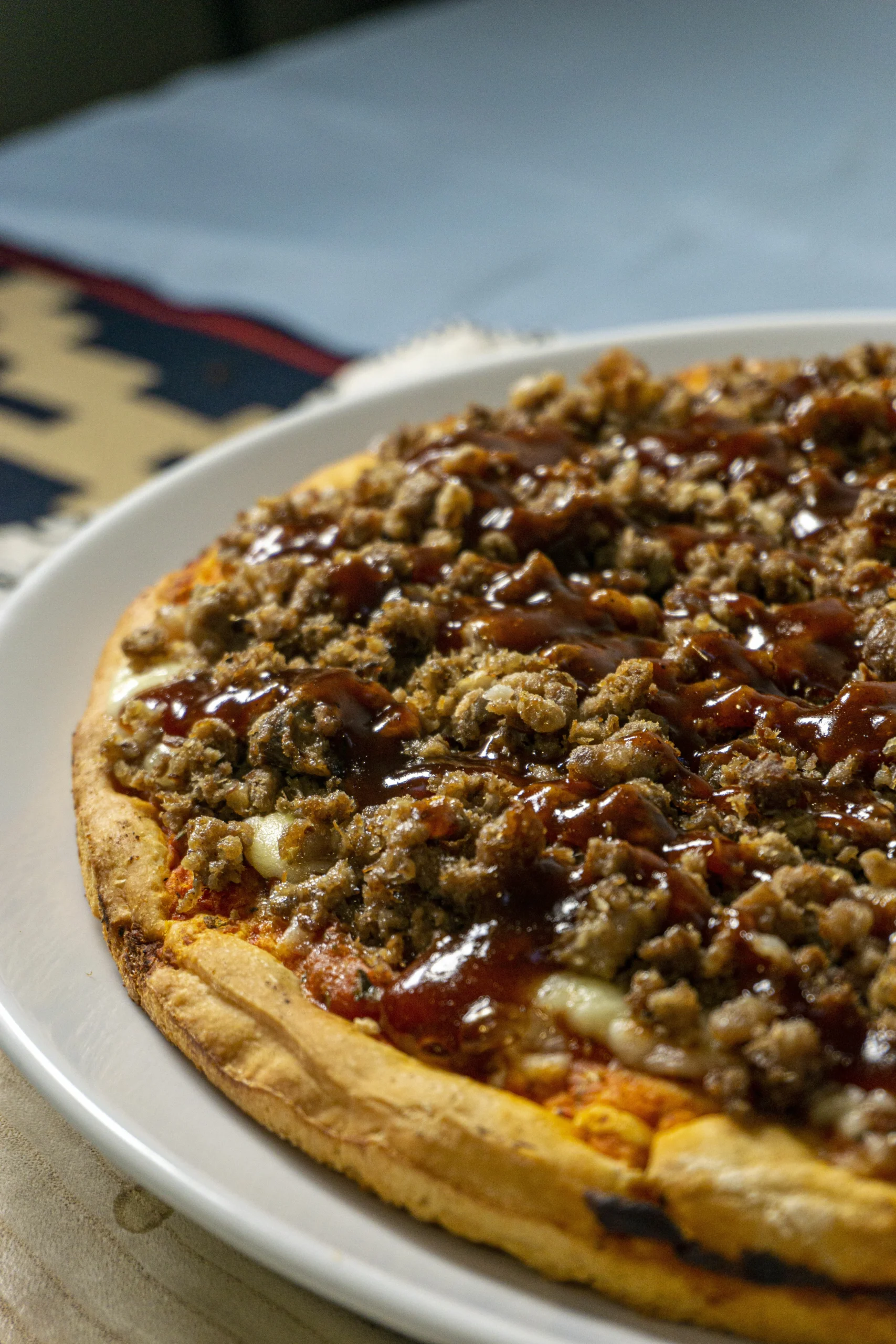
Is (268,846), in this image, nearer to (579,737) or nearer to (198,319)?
(579,737)

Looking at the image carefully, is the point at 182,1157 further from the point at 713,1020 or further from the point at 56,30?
the point at 56,30

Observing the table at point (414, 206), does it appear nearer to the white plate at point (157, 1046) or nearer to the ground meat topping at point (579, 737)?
the white plate at point (157, 1046)

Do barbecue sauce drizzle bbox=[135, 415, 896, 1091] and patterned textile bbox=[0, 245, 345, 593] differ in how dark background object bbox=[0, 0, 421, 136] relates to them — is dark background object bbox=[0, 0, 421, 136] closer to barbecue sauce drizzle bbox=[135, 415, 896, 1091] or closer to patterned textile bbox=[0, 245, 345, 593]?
patterned textile bbox=[0, 245, 345, 593]

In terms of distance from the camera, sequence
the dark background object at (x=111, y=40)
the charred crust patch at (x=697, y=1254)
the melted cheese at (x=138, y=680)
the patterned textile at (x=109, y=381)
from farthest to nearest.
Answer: the dark background object at (x=111, y=40)
the patterned textile at (x=109, y=381)
the melted cheese at (x=138, y=680)
the charred crust patch at (x=697, y=1254)

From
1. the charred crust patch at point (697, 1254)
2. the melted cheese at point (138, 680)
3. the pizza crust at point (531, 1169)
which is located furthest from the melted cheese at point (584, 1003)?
the melted cheese at point (138, 680)

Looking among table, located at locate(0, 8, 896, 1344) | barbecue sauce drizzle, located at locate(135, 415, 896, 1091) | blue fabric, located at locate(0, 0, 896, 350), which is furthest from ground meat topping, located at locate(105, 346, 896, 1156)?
blue fabric, located at locate(0, 0, 896, 350)

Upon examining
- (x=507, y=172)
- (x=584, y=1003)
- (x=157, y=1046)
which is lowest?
(x=507, y=172)

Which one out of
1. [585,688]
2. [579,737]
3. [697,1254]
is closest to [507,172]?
[585,688]
